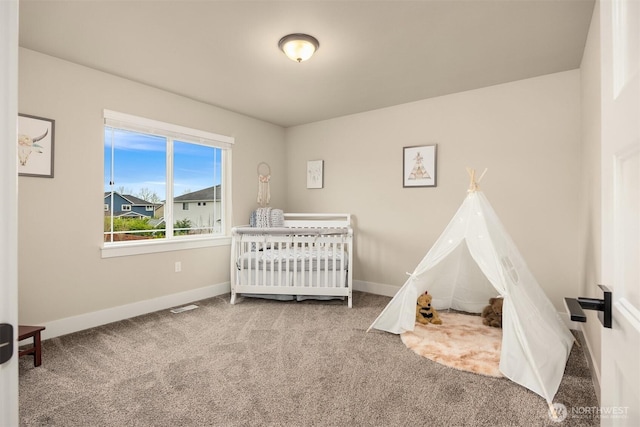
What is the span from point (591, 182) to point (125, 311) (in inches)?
162

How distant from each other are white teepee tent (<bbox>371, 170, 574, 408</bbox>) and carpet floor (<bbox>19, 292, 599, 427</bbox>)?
0.11 m

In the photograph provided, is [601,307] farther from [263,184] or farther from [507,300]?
[263,184]

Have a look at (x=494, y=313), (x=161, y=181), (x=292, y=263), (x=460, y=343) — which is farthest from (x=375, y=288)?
(x=161, y=181)

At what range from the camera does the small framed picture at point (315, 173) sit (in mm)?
4824

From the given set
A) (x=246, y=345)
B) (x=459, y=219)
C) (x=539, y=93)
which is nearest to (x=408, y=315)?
(x=459, y=219)

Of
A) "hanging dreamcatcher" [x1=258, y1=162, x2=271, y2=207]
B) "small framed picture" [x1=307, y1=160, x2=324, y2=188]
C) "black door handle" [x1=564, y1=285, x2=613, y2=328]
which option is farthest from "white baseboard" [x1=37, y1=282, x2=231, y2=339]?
"black door handle" [x1=564, y1=285, x2=613, y2=328]

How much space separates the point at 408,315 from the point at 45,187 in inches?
127

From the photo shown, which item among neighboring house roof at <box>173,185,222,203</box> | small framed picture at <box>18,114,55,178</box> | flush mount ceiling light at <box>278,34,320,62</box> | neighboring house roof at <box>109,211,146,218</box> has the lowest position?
neighboring house roof at <box>109,211,146,218</box>

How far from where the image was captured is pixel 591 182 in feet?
7.80

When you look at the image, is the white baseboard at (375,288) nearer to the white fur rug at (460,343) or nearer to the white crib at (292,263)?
the white crib at (292,263)

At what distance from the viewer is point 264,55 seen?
2.77m

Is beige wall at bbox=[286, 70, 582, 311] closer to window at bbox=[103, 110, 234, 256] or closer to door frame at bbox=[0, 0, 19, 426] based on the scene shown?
window at bbox=[103, 110, 234, 256]

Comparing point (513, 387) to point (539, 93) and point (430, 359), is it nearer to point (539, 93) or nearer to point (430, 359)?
point (430, 359)

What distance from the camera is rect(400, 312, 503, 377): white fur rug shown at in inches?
92.2
